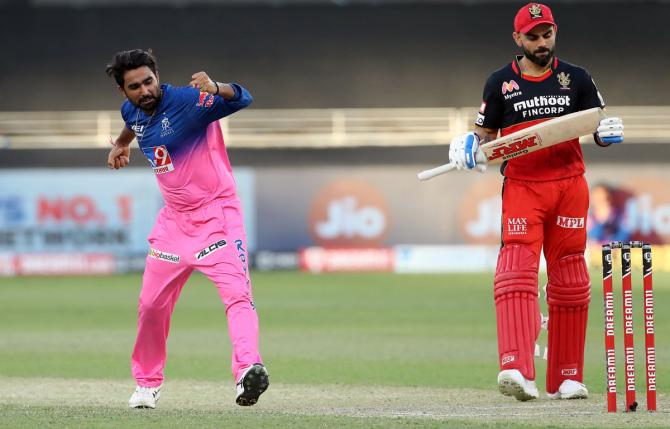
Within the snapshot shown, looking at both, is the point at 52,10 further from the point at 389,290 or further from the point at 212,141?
the point at 212,141

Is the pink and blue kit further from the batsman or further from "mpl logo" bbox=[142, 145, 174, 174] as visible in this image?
the batsman

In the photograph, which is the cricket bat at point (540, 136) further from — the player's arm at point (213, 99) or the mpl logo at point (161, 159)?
the mpl logo at point (161, 159)

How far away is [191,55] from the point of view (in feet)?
101

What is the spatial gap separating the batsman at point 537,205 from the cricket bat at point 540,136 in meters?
0.06

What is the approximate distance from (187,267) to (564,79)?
2145 millimetres

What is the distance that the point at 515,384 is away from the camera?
6.06 m

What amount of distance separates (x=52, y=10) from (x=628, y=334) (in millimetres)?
27323

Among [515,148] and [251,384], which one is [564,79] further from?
[251,384]

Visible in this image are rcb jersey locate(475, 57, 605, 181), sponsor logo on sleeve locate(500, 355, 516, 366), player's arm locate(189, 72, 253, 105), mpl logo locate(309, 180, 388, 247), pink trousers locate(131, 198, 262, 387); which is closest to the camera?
player's arm locate(189, 72, 253, 105)

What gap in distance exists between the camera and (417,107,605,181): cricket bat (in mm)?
6133

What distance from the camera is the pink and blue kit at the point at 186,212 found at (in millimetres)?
6113

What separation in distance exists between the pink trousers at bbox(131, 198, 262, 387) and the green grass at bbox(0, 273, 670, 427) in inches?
16.0

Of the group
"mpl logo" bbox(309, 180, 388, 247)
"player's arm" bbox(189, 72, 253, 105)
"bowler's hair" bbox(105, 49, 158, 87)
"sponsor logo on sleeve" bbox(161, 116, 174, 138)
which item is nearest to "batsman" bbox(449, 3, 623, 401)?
"player's arm" bbox(189, 72, 253, 105)

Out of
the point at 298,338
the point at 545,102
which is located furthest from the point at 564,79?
the point at 298,338
